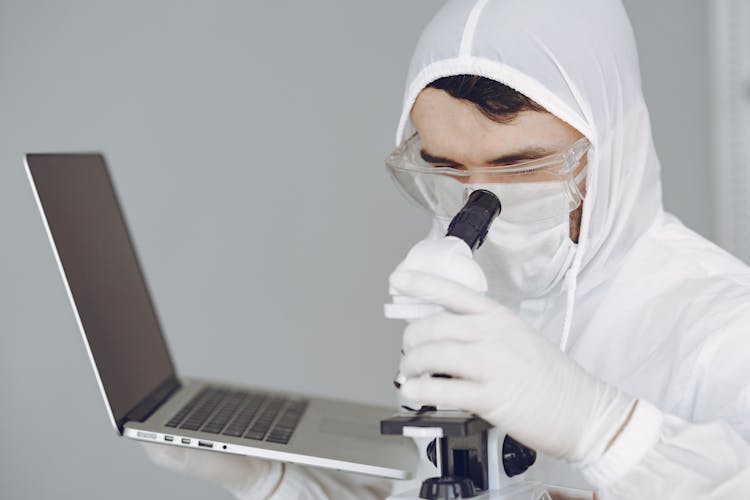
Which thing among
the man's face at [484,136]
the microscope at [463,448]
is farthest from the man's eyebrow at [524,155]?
the microscope at [463,448]

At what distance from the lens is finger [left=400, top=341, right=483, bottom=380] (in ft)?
3.25

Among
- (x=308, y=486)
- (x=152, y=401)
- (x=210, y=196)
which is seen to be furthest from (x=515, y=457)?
(x=210, y=196)

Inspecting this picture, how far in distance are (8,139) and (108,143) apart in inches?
9.8

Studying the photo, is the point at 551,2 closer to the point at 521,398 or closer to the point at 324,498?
the point at 521,398

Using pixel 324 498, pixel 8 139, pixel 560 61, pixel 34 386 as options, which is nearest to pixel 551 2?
pixel 560 61

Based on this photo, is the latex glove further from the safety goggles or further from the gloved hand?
the gloved hand

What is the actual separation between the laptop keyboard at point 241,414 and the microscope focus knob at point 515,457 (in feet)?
1.37

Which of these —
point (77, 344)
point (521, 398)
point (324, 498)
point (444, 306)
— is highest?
point (444, 306)

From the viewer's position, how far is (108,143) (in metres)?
2.23

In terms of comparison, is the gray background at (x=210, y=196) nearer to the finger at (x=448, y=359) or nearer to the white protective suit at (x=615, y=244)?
the white protective suit at (x=615, y=244)

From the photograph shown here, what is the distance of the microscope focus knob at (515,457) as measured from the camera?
1.06 m

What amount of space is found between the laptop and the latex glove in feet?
1.12

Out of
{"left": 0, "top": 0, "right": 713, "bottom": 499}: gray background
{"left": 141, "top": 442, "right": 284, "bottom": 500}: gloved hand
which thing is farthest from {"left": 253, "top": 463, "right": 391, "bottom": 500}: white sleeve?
{"left": 0, "top": 0, "right": 713, "bottom": 499}: gray background

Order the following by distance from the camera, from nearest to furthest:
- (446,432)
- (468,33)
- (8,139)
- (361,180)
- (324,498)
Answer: (446,432) → (468,33) → (324,498) → (8,139) → (361,180)
